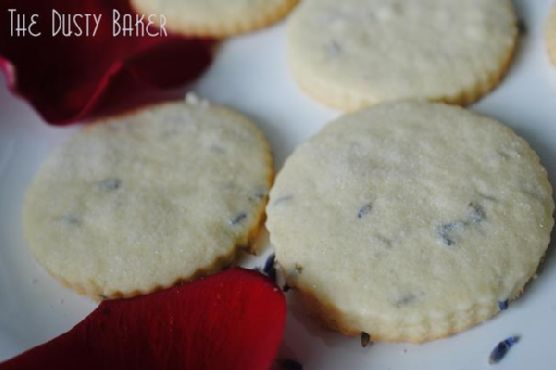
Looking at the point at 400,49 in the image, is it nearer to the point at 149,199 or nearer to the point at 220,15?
the point at 220,15

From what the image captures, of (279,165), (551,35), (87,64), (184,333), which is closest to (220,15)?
(87,64)

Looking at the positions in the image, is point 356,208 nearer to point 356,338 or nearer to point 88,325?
point 356,338

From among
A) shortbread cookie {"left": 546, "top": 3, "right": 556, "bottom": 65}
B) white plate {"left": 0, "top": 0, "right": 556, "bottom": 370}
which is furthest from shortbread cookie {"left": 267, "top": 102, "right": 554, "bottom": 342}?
shortbread cookie {"left": 546, "top": 3, "right": 556, "bottom": 65}

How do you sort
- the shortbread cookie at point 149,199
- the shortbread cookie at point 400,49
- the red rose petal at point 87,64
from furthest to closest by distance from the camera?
1. the red rose petal at point 87,64
2. the shortbread cookie at point 400,49
3. the shortbread cookie at point 149,199

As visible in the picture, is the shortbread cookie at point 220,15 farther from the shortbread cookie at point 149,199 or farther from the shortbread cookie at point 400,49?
the shortbread cookie at point 149,199

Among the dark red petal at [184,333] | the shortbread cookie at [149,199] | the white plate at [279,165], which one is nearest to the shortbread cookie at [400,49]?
the white plate at [279,165]

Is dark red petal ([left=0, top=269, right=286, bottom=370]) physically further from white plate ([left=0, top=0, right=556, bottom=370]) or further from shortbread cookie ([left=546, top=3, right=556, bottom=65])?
shortbread cookie ([left=546, top=3, right=556, bottom=65])
